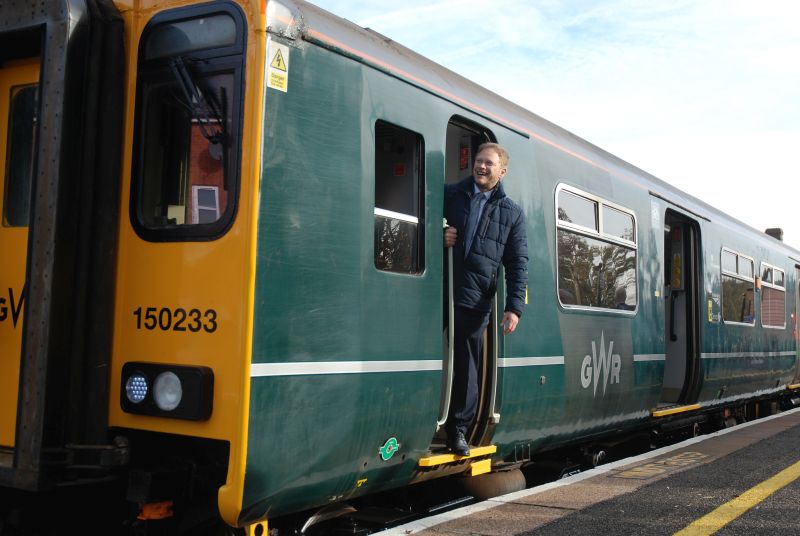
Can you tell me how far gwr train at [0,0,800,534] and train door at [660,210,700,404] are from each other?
5681mm

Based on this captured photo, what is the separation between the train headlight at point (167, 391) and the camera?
3.72 meters

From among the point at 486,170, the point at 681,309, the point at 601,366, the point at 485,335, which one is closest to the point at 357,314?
the point at 485,335

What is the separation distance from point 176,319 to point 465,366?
206 cm

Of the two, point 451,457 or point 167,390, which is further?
point 451,457

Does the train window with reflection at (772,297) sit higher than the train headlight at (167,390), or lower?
higher

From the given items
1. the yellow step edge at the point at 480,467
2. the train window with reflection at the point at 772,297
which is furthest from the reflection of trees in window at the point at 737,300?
the yellow step edge at the point at 480,467

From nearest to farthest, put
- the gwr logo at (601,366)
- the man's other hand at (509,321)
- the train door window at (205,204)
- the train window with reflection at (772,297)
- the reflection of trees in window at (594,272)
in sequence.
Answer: the train door window at (205,204) → the man's other hand at (509,321) → the reflection of trees in window at (594,272) → the gwr logo at (601,366) → the train window with reflection at (772,297)

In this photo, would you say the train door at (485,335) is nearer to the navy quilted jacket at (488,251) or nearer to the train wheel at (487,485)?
the navy quilted jacket at (488,251)

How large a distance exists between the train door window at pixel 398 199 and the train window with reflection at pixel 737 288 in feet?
23.4

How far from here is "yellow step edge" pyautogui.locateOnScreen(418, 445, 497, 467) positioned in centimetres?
487

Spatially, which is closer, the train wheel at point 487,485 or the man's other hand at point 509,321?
the man's other hand at point 509,321

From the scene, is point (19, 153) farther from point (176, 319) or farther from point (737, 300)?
point (737, 300)

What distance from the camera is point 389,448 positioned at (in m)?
4.52

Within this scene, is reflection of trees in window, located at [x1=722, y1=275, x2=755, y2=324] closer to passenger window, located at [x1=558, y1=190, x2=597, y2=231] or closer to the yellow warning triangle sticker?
passenger window, located at [x1=558, y1=190, x2=597, y2=231]
